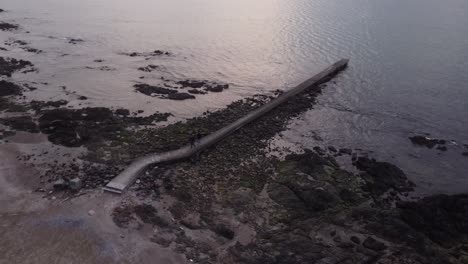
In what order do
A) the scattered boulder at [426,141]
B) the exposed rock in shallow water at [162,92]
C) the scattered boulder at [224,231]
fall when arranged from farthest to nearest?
the exposed rock in shallow water at [162,92], the scattered boulder at [426,141], the scattered boulder at [224,231]

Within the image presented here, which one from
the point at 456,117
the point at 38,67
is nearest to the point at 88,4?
the point at 38,67

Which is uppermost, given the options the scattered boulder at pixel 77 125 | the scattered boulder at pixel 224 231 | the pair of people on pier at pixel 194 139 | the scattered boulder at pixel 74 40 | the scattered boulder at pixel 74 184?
the scattered boulder at pixel 74 40

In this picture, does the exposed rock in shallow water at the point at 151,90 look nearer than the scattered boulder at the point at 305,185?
No

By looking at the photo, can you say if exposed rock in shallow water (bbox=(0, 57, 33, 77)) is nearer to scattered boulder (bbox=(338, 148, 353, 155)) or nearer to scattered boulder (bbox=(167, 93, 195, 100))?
scattered boulder (bbox=(167, 93, 195, 100))

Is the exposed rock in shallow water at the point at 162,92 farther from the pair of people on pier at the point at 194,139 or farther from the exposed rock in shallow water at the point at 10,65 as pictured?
the exposed rock in shallow water at the point at 10,65

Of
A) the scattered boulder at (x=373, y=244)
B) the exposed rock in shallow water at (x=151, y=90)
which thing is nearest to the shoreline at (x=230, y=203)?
the scattered boulder at (x=373, y=244)

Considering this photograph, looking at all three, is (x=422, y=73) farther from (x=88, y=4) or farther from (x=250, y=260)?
(x=88, y=4)

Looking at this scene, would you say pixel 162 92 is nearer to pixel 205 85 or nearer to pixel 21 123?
pixel 205 85
